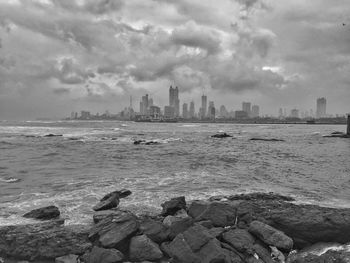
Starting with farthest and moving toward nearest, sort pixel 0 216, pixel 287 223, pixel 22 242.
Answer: pixel 0 216
pixel 287 223
pixel 22 242

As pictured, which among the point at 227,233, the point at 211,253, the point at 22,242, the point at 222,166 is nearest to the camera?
the point at 211,253

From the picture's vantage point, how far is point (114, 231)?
9820mm

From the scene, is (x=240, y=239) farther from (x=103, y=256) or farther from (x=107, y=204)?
(x=107, y=204)

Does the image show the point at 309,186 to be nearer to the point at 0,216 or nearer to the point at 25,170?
the point at 0,216

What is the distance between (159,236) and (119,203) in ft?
16.6

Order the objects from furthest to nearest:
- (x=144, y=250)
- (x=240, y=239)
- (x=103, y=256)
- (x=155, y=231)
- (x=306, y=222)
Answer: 1. (x=306, y=222)
2. (x=155, y=231)
3. (x=240, y=239)
4. (x=144, y=250)
5. (x=103, y=256)

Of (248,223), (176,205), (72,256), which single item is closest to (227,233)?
(248,223)

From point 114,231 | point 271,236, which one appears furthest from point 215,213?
point 114,231

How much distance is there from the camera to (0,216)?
12555 mm

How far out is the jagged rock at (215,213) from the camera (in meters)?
11.4

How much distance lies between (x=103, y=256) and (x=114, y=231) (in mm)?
1329

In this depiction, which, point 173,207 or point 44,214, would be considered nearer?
point 44,214

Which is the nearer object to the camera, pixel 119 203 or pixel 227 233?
pixel 227 233

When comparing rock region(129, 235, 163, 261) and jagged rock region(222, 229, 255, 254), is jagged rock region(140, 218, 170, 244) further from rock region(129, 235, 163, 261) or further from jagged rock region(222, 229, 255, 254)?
jagged rock region(222, 229, 255, 254)
